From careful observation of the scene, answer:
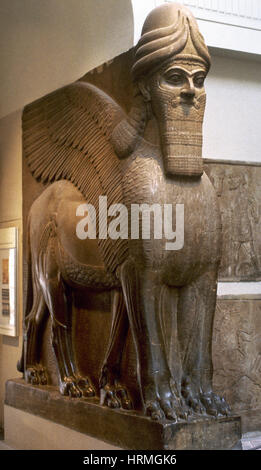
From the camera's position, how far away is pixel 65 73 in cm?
575

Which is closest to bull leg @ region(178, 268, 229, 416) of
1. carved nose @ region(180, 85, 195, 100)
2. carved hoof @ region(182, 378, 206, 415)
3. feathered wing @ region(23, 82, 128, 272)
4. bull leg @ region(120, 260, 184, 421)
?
carved hoof @ region(182, 378, 206, 415)

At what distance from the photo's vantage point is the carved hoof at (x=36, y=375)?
18.1ft

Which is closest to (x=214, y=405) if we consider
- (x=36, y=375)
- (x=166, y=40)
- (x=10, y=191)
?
(x=36, y=375)

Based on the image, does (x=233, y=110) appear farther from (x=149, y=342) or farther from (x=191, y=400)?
(x=191, y=400)

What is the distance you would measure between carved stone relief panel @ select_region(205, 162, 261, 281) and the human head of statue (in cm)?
88

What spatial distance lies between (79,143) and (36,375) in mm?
1791

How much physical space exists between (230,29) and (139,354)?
2483 mm

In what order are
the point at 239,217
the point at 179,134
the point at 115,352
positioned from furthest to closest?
the point at 239,217 → the point at 115,352 → the point at 179,134

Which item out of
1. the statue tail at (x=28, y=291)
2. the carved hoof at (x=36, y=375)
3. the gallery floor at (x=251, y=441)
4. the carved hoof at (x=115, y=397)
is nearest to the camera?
the carved hoof at (x=115, y=397)

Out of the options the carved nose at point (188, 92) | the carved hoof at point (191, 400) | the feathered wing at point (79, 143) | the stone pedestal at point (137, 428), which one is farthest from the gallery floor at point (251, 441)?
the carved nose at point (188, 92)

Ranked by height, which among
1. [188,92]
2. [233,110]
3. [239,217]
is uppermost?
[233,110]

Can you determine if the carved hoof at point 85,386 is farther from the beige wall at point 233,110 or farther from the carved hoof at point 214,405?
the beige wall at point 233,110

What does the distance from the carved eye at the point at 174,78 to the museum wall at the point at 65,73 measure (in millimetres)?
646

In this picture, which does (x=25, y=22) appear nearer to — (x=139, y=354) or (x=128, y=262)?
(x=128, y=262)
